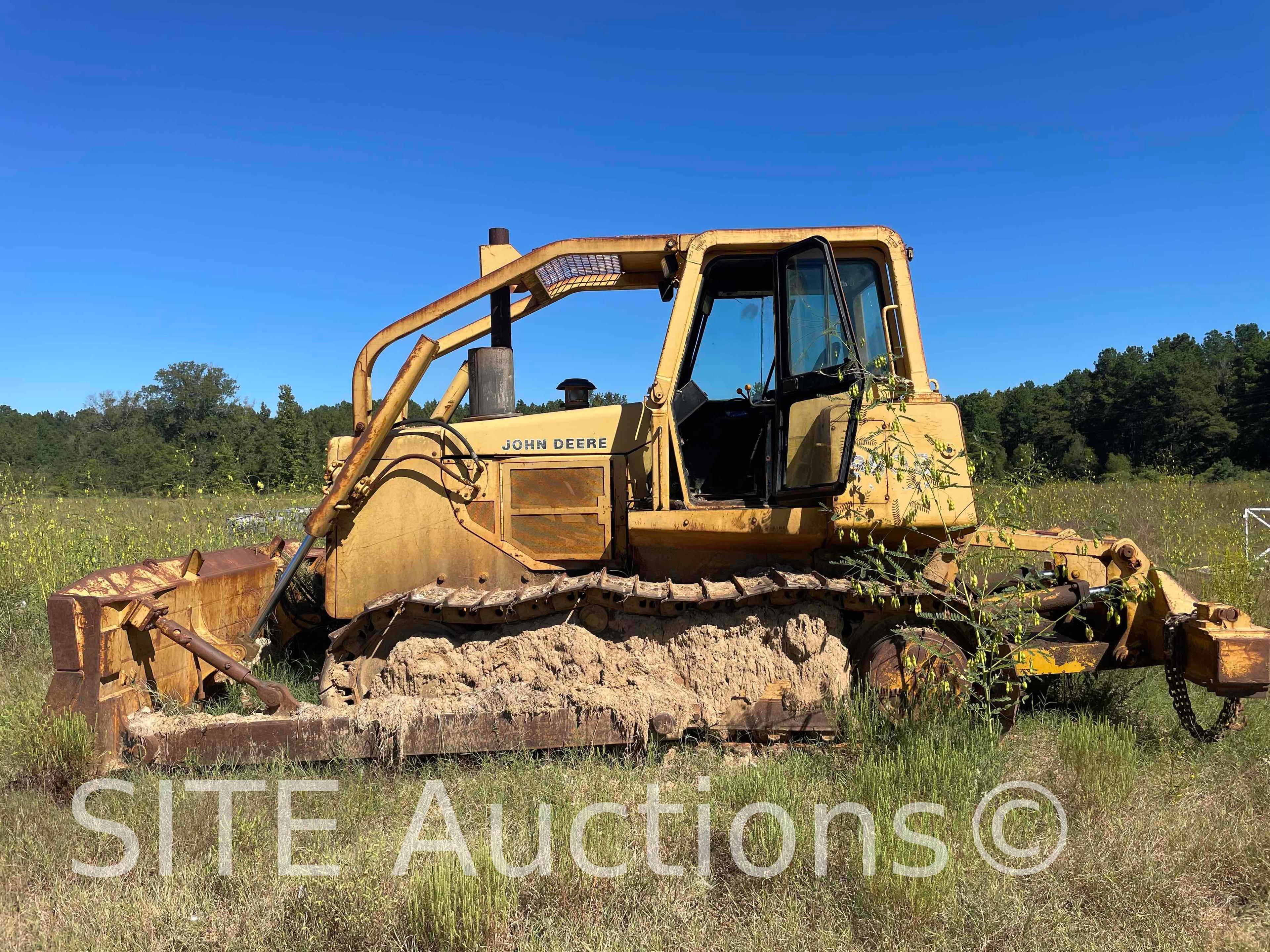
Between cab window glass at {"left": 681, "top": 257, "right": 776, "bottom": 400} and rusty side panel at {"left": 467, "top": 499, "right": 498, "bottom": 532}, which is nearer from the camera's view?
rusty side panel at {"left": 467, "top": 499, "right": 498, "bottom": 532}

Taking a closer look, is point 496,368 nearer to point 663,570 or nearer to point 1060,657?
point 663,570

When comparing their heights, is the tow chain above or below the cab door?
below

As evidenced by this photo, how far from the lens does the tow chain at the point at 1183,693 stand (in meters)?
4.26

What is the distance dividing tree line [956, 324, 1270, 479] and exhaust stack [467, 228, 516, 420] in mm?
23958

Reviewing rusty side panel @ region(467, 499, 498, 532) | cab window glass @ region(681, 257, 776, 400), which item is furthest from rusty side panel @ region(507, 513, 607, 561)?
cab window glass @ region(681, 257, 776, 400)

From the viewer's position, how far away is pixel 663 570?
15.9 ft

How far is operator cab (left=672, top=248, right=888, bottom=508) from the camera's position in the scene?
4539 millimetres

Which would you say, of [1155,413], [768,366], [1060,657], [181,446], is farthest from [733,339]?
[1155,413]

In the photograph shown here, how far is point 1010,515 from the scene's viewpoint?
13.7ft

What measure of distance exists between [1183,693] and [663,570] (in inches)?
115

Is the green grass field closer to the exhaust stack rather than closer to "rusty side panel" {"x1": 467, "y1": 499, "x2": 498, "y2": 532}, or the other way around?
"rusty side panel" {"x1": 467, "y1": 499, "x2": 498, "y2": 532}

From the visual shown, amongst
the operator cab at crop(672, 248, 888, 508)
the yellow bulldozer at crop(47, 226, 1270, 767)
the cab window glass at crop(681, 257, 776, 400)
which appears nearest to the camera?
the yellow bulldozer at crop(47, 226, 1270, 767)

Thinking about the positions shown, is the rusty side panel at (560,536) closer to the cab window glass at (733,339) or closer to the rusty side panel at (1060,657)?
the cab window glass at (733,339)

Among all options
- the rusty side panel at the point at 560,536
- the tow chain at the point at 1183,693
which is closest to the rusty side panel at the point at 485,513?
the rusty side panel at the point at 560,536
